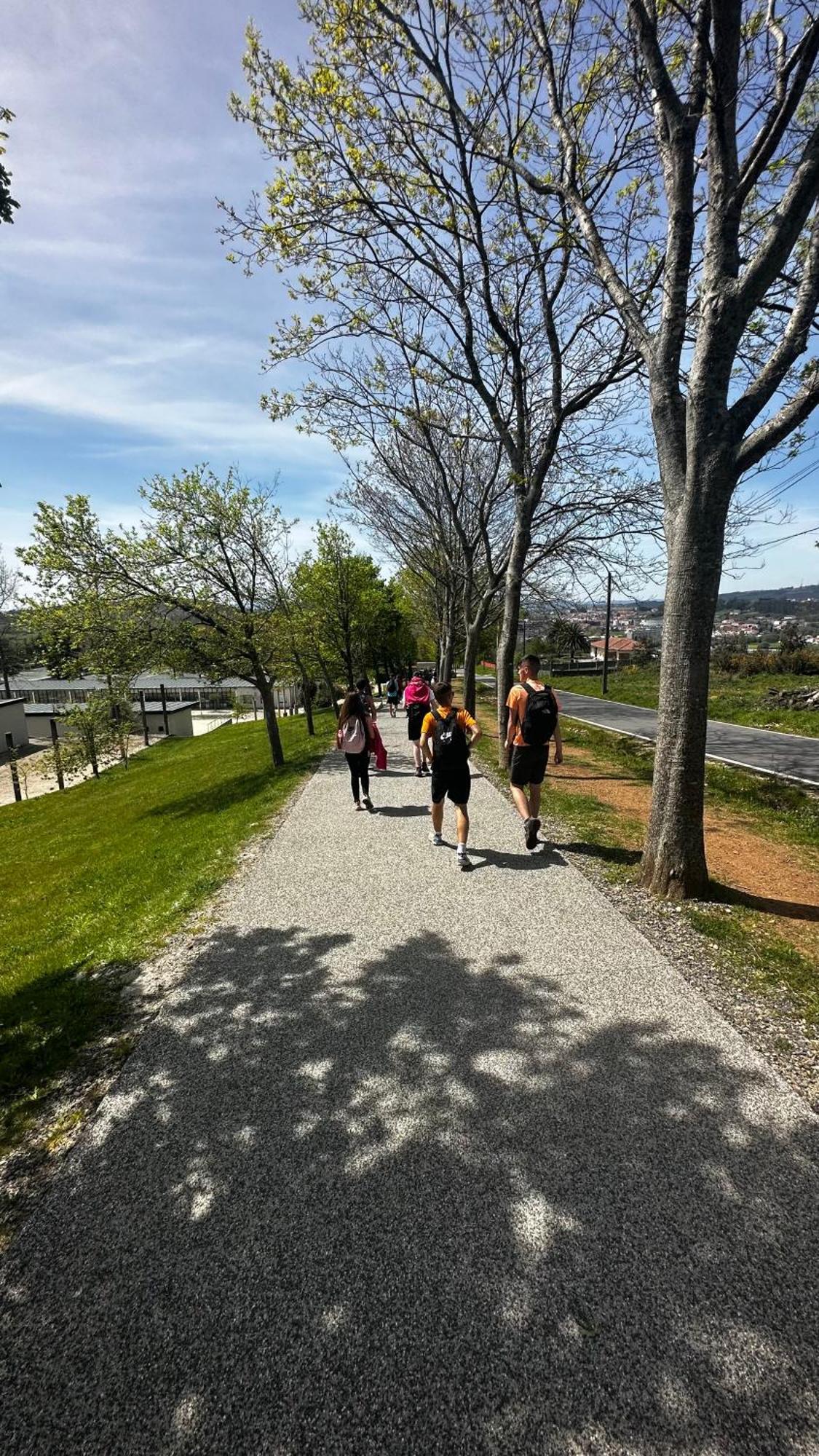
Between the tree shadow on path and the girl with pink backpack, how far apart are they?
4638 millimetres

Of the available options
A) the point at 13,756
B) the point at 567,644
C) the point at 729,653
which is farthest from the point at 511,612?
the point at 567,644

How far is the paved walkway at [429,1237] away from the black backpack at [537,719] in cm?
275

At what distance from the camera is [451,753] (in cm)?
575

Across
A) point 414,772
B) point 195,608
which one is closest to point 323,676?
point 195,608

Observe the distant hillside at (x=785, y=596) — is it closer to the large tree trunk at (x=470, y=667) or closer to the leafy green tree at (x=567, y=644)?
the leafy green tree at (x=567, y=644)

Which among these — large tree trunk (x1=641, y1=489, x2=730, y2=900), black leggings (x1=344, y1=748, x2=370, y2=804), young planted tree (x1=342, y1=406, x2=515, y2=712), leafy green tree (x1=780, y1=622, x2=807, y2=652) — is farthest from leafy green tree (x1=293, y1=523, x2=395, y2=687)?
leafy green tree (x1=780, y1=622, x2=807, y2=652)

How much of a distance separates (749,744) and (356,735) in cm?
1158

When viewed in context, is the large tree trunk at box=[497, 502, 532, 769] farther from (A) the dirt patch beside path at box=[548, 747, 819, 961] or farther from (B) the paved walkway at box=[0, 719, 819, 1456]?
(B) the paved walkway at box=[0, 719, 819, 1456]

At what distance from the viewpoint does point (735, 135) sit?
4.21m

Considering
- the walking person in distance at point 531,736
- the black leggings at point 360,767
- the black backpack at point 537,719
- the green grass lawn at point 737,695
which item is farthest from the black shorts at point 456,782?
the green grass lawn at point 737,695

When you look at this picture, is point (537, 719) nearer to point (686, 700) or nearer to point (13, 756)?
point (686, 700)

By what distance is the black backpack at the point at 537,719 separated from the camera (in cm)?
608

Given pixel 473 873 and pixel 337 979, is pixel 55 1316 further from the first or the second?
pixel 473 873

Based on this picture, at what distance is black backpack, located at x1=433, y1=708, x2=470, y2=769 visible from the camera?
570 centimetres
